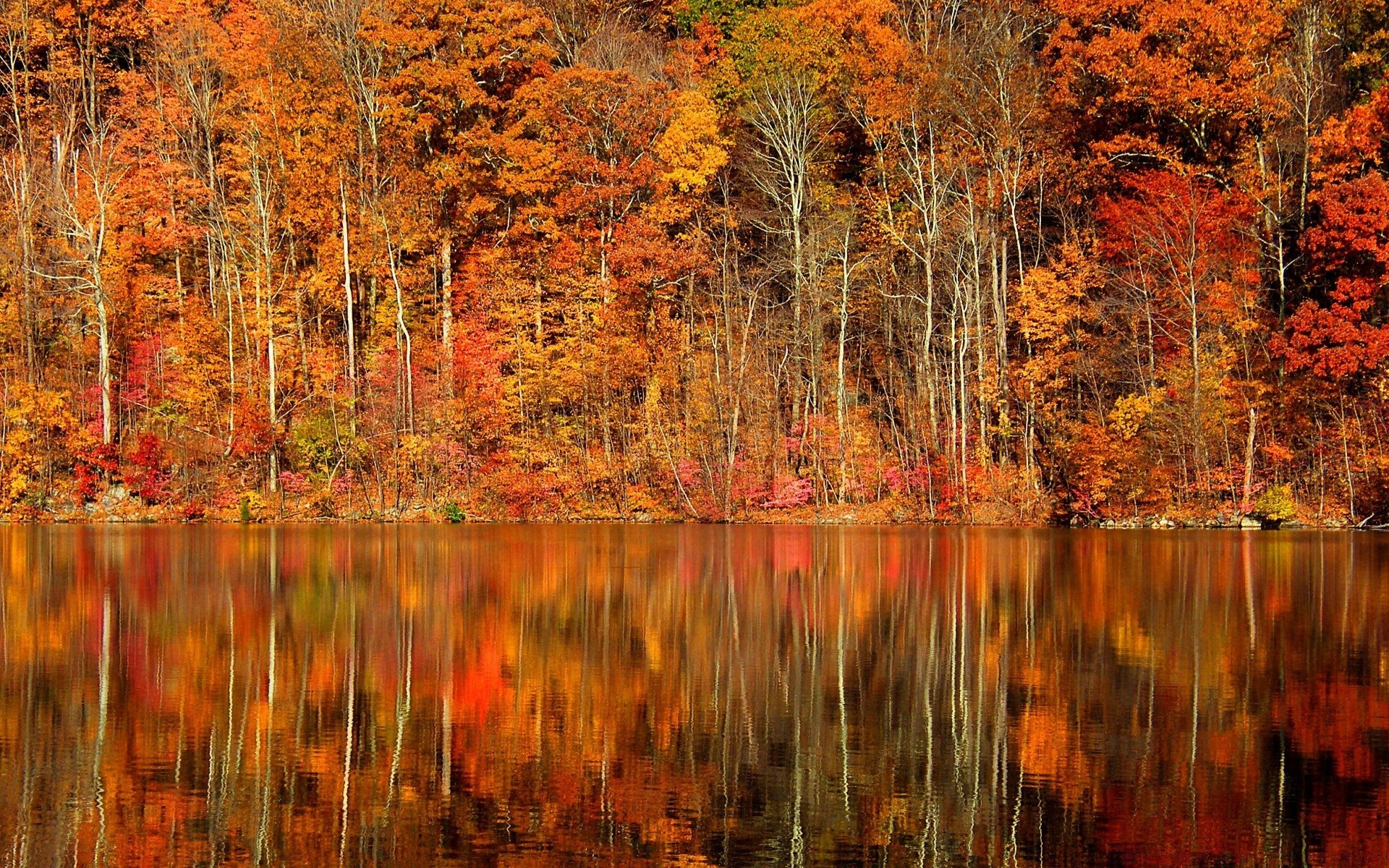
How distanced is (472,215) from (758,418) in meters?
11.2

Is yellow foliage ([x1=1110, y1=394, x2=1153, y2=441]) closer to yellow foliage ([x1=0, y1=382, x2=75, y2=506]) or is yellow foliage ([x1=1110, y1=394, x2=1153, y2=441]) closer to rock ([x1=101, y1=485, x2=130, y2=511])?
rock ([x1=101, y1=485, x2=130, y2=511])

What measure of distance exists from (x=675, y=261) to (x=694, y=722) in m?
36.5

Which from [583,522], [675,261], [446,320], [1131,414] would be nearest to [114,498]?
[446,320]

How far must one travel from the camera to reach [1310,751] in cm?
985

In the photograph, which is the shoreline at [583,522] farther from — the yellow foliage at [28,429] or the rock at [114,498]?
the yellow foliage at [28,429]

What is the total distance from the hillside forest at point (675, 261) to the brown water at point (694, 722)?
21.5 m

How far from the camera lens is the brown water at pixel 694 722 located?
7.73 metres

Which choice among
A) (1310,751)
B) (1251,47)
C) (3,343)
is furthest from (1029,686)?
(3,343)

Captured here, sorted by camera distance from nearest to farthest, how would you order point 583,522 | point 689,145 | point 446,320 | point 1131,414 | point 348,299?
point 1131,414 → point 583,522 → point 348,299 → point 689,145 → point 446,320

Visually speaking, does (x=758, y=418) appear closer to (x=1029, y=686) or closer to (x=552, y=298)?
(x=552, y=298)

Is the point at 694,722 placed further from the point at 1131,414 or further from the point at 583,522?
the point at 583,522

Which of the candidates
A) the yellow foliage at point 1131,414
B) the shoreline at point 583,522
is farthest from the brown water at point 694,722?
the yellow foliage at point 1131,414

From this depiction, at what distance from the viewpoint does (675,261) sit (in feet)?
153

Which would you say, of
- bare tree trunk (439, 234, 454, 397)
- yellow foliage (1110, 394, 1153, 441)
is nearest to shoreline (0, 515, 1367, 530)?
yellow foliage (1110, 394, 1153, 441)
